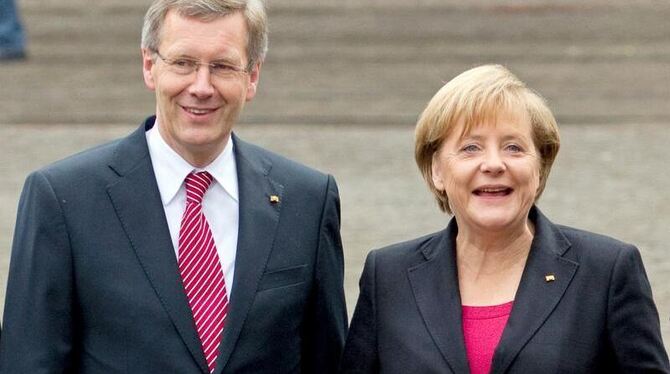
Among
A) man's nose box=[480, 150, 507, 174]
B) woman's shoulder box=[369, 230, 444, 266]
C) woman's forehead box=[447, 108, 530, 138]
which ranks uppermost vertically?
woman's forehead box=[447, 108, 530, 138]

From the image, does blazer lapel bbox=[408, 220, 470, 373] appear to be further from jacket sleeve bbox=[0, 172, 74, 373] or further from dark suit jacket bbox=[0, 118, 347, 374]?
jacket sleeve bbox=[0, 172, 74, 373]

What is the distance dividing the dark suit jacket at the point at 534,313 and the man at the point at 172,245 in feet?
0.65

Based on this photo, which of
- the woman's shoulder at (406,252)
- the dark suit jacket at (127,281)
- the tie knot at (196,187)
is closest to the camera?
the dark suit jacket at (127,281)

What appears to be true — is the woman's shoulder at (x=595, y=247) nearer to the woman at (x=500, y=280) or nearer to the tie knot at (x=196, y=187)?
the woman at (x=500, y=280)

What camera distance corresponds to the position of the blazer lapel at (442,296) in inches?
156

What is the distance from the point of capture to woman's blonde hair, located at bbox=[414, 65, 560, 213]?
3.96 metres

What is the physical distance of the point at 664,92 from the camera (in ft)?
44.3

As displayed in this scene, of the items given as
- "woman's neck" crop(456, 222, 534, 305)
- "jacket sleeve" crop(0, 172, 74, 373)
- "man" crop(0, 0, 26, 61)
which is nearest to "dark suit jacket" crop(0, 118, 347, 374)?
"jacket sleeve" crop(0, 172, 74, 373)

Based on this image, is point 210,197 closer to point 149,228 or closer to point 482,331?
point 149,228

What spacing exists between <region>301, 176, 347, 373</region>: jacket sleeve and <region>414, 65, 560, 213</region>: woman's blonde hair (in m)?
0.40

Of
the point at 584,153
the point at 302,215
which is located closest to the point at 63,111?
the point at 584,153

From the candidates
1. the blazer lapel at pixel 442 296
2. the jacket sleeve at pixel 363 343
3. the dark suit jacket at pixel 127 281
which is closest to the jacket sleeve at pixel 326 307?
the dark suit jacket at pixel 127 281

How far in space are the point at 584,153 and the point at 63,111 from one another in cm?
428

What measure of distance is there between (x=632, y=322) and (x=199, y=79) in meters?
1.21
